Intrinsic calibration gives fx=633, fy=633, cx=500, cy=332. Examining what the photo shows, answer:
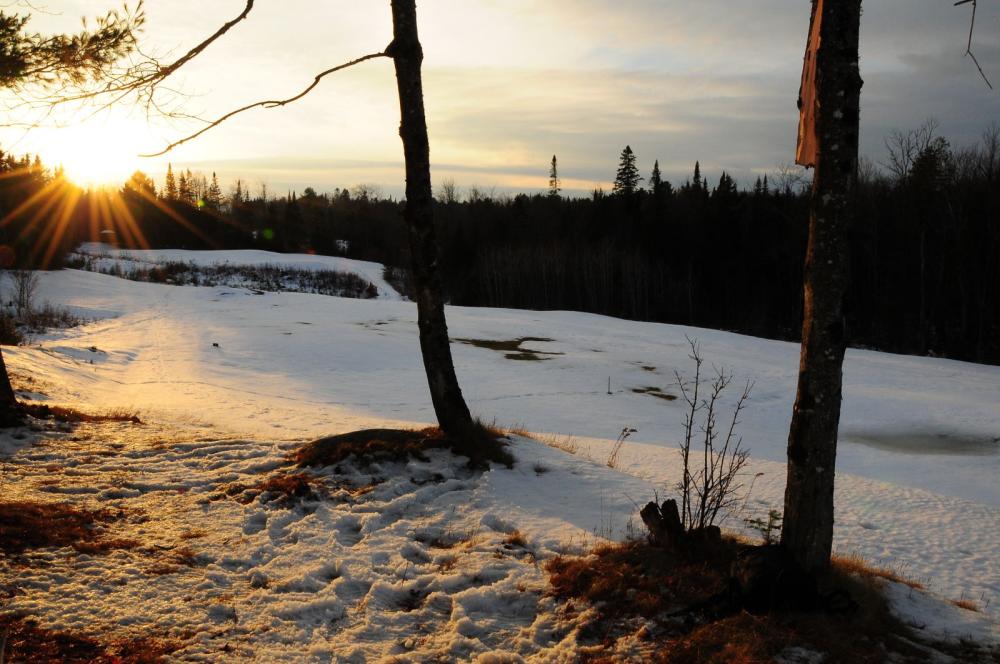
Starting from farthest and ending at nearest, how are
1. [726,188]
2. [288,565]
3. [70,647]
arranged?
1. [726,188]
2. [288,565]
3. [70,647]

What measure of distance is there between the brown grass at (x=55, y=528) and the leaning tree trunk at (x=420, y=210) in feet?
10.5

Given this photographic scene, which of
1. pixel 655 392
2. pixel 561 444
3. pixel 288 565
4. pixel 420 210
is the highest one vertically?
pixel 420 210

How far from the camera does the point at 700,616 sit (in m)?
3.63

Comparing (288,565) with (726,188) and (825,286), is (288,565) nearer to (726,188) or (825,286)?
(825,286)

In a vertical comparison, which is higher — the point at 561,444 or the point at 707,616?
the point at 707,616

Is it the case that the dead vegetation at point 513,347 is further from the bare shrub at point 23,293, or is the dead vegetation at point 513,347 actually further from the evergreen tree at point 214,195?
the evergreen tree at point 214,195

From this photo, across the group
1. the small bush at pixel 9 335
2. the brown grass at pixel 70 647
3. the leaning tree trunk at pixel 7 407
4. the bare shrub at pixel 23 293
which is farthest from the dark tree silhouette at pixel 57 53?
the bare shrub at pixel 23 293

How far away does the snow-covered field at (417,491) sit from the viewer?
151 inches

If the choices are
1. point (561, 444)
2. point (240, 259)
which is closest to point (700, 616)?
point (561, 444)

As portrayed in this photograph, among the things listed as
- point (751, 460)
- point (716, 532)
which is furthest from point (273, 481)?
point (751, 460)

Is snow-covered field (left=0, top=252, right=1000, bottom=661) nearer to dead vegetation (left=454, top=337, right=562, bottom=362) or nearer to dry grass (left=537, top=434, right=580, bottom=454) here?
dry grass (left=537, top=434, right=580, bottom=454)

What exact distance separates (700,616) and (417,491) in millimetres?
2996

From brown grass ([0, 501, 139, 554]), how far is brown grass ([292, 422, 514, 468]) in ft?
6.44

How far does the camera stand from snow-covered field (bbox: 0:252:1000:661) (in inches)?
151
